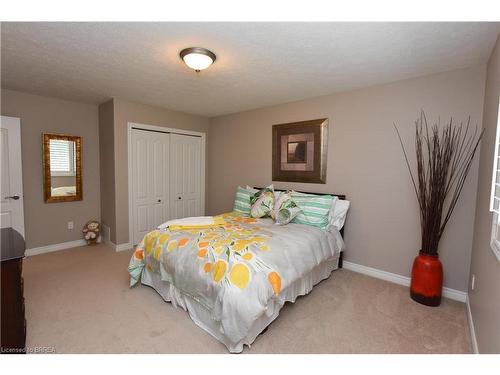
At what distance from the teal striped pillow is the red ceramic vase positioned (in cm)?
97

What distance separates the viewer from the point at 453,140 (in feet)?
7.97

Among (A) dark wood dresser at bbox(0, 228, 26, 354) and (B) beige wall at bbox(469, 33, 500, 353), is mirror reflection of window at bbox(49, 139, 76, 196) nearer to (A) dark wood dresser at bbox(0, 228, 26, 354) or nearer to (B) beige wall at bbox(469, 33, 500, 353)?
(A) dark wood dresser at bbox(0, 228, 26, 354)

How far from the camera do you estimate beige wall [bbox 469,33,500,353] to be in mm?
1407

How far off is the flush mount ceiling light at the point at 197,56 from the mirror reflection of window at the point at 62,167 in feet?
8.96

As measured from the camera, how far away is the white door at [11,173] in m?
3.23

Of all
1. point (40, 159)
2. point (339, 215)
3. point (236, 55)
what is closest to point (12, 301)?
point (236, 55)

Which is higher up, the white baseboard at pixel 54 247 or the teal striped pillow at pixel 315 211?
the teal striped pillow at pixel 315 211

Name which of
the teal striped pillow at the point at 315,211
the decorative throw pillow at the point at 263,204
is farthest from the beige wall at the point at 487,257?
the decorative throw pillow at the point at 263,204

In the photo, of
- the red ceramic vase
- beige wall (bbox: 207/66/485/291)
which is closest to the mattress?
beige wall (bbox: 207/66/485/291)

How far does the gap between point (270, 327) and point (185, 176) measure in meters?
3.24

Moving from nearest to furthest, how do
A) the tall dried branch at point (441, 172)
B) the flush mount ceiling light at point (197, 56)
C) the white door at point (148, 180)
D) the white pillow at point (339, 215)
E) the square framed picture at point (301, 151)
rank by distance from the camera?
the flush mount ceiling light at point (197, 56) → the tall dried branch at point (441, 172) → the white pillow at point (339, 215) → the square framed picture at point (301, 151) → the white door at point (148, 180)

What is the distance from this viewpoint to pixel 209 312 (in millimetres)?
1982

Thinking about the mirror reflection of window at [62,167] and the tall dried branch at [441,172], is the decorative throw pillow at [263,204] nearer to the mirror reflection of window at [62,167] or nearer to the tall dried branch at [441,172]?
the tall dried branch at [441,172]
